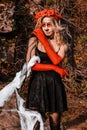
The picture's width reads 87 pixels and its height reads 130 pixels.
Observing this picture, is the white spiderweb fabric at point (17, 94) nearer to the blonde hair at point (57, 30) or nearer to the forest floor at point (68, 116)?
the blonde hair at point (57, 30)

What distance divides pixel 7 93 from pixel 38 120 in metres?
0.44

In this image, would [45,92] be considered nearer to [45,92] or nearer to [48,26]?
[45,92]

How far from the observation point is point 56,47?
3.93 metres

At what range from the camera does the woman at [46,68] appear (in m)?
3.85

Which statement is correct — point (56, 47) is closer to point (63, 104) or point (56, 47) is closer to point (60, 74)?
point (60, 74)

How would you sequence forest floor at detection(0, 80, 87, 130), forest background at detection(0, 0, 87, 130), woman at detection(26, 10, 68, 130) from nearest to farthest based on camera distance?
1. woman at detection(26, 10, 68, 130)
2. forest floor at detection(0, 80, 87, 130)
3. forest background at detection(0, 0, 87, 130)

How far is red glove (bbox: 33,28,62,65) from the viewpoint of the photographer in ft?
12.4

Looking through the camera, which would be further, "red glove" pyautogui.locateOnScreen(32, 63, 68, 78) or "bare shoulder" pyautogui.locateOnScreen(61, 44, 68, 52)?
"bare shoulder" pyautogui.locateOnScreen(61, 44, 68, 52)

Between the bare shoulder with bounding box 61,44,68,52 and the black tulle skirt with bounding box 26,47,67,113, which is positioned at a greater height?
the bare shoulder with bounding box 61,44,68,52

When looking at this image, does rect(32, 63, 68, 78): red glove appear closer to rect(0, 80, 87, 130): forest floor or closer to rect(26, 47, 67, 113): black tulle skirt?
rect(26, 47, 67, 113): black tulle skirt

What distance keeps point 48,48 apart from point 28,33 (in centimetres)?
363

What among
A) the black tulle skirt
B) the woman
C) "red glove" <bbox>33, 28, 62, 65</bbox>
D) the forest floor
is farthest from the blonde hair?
the forest floor

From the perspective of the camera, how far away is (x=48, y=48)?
380 cm

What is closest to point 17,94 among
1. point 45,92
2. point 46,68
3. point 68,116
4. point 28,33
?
point 45,92
